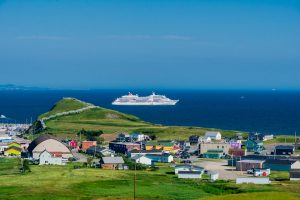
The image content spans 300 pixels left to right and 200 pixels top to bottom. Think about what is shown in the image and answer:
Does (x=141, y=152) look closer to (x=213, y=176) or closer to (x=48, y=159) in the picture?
(x=48, y=159)

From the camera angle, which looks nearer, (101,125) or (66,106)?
(101,125)

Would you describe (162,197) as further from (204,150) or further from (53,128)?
(53,128)

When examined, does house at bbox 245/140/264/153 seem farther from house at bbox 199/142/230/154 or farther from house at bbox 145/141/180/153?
house at bbox 145/141/180/153

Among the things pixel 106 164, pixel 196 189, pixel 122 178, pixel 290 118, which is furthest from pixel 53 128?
pixel 290 118

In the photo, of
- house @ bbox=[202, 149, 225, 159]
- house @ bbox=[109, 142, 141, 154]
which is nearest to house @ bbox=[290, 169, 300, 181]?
house @ bbox=[202, 149, 225, 159]

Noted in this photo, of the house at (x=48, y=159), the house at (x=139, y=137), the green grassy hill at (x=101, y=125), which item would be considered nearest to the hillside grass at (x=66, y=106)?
the green grassy hill at (x=101, y=125)

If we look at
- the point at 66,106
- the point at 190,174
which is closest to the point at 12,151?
the point at 190,174
